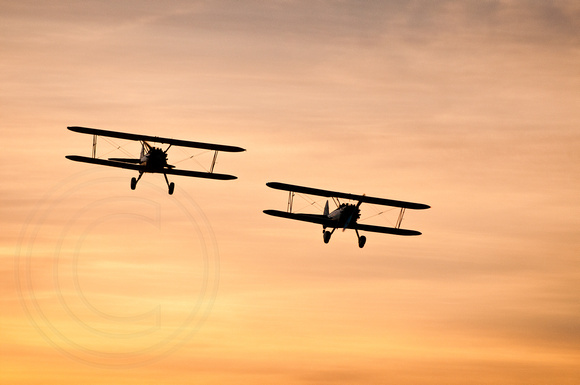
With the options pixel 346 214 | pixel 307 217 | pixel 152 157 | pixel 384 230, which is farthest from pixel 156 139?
pixel 384 230

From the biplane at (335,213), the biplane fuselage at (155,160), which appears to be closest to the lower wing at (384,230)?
the biplane at (335,213)

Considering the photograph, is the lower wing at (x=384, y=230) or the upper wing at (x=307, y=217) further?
the lower wing at (x=384, y=230)

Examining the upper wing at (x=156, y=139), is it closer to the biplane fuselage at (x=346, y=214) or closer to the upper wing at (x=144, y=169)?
the upper wing at (x=144, y=169)

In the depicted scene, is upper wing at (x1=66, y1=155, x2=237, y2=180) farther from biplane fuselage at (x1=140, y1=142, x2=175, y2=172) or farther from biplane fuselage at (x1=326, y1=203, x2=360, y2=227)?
biplane fuselage at (x1=326, y1=203, x2=360, y2=227)

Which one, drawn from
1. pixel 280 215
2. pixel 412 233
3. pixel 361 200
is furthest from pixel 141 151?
pixel 412 233

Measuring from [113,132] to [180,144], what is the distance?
492 cm

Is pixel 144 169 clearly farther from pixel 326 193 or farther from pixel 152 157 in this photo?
Result: pixel 326 193

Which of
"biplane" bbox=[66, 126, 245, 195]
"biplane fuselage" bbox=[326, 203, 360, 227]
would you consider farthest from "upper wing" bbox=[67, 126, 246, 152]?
"biplane fuselage" bbox=[326, 203, 360, 227]

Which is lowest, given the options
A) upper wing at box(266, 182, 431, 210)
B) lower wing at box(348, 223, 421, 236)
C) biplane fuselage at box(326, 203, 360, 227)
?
lower wing at box(348, 223, 421, 236)

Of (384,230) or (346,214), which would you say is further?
(384,230)

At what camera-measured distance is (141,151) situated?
78438 mm

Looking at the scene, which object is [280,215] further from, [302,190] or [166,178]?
[166,178]

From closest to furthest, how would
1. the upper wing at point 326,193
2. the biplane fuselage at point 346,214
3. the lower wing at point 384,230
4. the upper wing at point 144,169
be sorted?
1. the upper wing at point 144,169
2. the upper wing at point 326,193
3. the biplane fuselage at point 346,214
4. the lower wing at point 384,230

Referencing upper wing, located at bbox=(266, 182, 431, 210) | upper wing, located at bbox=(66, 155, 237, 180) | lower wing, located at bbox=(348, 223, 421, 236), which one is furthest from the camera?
lower wing, located at bbox=(348, 223, 421, 236)
